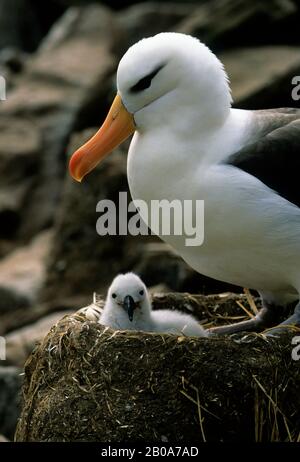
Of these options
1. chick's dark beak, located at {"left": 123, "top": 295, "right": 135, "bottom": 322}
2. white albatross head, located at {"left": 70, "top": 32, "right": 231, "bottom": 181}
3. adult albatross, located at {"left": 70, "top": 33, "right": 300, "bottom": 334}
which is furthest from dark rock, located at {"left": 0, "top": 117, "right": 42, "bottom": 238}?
white albatross head, located at {"left": 70, "top": 32, "right": 231, "bottom": 181}

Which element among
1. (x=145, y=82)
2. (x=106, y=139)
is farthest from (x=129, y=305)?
(x=145, y=82)

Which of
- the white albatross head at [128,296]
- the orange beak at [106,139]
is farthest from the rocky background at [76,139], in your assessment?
the orange beak at [106,139]

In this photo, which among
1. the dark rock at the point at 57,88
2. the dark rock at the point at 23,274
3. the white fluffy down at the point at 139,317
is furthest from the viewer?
the dark rock at the point at 57,88

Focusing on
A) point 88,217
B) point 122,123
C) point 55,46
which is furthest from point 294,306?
point 55,46

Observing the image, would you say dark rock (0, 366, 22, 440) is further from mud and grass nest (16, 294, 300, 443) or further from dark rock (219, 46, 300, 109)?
dark rock (219, 46, 300, 109)

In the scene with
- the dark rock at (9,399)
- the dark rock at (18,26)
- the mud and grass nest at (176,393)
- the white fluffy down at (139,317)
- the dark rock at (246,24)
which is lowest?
the dark rock at (9,399)

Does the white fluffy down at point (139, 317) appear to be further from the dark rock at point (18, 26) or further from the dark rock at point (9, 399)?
the dark rock at point (18, 26)

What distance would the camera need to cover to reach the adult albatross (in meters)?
7.93

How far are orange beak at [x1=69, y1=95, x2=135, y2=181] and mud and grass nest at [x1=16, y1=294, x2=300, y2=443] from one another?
1187mm

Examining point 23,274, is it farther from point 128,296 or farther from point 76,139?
point 128,296

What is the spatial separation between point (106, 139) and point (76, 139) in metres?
5.95

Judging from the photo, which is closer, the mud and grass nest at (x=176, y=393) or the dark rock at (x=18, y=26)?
the mud and grass nest at (x=176, y=393)

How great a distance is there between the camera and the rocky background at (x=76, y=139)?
1327 centimetres

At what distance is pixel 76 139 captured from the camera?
14320 millimetres
